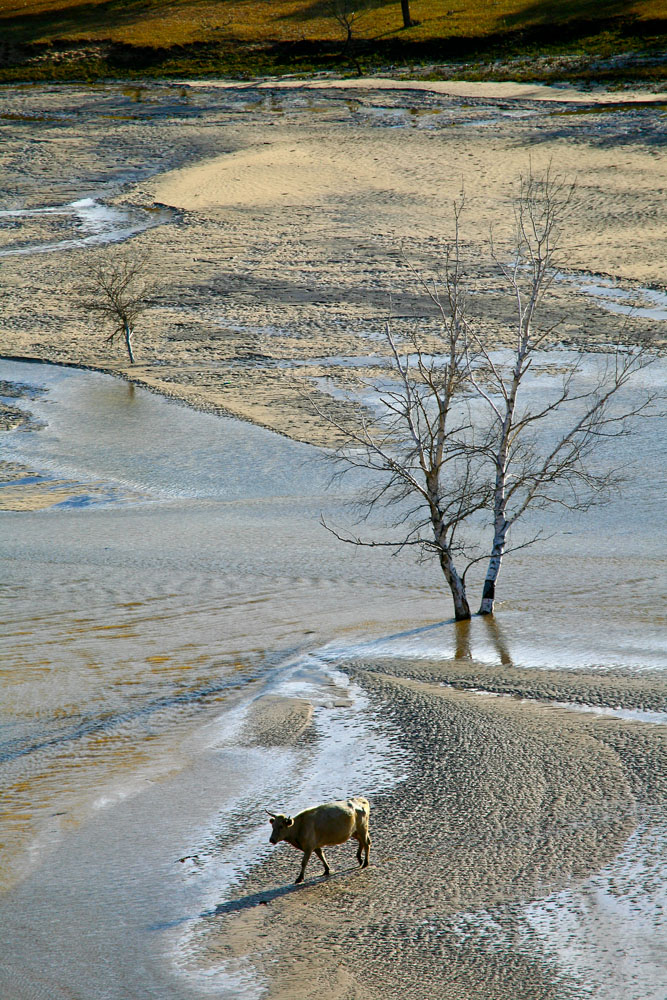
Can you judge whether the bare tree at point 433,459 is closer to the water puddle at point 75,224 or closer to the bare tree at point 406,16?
the water puddle at point 75,224

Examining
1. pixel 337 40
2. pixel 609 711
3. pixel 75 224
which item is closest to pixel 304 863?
pixel 609 711

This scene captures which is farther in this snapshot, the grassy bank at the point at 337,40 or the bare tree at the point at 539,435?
the grassy bank at the point at 337,40

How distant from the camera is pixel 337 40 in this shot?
198 ft

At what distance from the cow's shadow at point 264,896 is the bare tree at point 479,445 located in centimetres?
603

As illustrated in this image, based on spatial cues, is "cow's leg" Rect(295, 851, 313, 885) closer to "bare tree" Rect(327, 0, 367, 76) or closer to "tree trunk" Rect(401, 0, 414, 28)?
"bare tree" Rect(327, 0, 367, 76)

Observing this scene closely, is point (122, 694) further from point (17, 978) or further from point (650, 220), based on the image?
point (650, 220)

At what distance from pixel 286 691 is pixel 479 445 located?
458 inches

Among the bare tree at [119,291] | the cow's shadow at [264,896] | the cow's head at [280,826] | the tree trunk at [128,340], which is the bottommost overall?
the cow's shadow at [264,896]

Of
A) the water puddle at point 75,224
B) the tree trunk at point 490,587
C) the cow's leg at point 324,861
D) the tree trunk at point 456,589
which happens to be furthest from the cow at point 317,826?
the water puddle at point 75,224

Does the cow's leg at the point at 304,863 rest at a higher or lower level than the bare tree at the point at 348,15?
lower

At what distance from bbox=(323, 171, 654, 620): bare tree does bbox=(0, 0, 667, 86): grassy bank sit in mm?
31290

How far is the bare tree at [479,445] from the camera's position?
12609 millimetres

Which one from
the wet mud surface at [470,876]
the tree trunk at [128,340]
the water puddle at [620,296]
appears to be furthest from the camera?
the water puddle at [620,296]

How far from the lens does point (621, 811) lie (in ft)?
24.4
